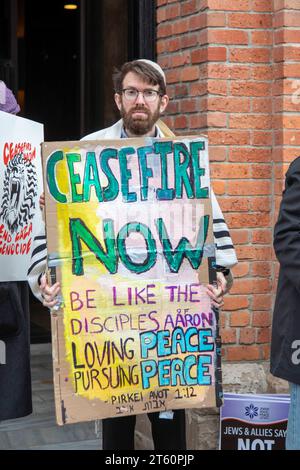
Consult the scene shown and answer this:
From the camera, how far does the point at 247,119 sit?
4.48 metres

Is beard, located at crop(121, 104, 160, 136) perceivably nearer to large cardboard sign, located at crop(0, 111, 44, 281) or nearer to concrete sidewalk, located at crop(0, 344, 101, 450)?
large cardboard sign, located at crop(0, 111, 44, 281)

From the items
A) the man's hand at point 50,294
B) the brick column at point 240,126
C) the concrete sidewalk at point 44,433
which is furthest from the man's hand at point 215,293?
the concrete sidewalk at point 44,433

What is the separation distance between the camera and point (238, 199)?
4500mm

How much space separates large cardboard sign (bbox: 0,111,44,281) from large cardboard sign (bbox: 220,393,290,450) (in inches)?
48.9

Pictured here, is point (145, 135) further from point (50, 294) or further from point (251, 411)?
point (251, 411)

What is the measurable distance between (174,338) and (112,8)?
439cm

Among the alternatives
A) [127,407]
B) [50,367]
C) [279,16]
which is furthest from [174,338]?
[50,367]

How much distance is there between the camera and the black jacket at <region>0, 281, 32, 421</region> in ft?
11.8

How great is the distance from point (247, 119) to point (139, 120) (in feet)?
3.83

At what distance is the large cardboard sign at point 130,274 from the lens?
3258 millimetres

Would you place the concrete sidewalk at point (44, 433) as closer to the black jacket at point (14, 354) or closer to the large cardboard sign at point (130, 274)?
the black jacket at point (14, 354)

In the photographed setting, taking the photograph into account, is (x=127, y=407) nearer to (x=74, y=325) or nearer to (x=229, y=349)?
(x=74, y=325)

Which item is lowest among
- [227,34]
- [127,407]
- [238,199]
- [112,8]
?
[127,407]

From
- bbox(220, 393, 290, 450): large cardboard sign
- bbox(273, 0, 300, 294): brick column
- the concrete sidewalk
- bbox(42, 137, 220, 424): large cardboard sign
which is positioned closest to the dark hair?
bbox(42, 137, 220, 424): large cardboard sign
